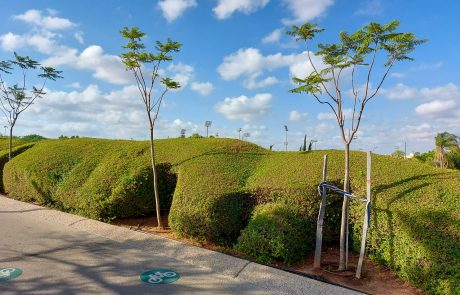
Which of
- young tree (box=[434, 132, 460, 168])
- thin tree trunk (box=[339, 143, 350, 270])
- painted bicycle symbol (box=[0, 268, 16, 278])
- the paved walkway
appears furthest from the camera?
young tree (box=[434, 132, 460, 168])

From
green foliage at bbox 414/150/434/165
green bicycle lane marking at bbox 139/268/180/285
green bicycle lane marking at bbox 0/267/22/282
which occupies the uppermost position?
green foliage at bbox 414/150/434/165

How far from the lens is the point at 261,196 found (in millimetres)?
5691

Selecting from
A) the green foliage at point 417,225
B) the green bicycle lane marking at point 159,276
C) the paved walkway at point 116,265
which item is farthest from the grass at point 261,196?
the green bicycle lane marking at point 159,276

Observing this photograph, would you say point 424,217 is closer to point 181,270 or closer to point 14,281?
point 181,270

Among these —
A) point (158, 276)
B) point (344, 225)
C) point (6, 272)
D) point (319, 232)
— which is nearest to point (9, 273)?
point (6, 272)

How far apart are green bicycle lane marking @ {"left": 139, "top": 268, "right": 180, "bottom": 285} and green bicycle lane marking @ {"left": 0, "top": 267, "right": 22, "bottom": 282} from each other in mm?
1459

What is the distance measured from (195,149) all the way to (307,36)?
11.7ft

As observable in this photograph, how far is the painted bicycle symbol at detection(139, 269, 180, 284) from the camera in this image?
414cm

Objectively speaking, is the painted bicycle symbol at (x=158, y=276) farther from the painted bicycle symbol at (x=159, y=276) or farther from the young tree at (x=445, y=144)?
the young tree at (x=445, y=144)

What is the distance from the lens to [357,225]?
16.6ft

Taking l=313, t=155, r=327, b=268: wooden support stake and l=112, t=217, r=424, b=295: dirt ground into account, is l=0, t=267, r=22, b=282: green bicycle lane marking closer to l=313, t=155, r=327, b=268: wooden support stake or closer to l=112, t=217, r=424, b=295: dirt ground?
l=112, t=217, r=424, b=295: dirt ground

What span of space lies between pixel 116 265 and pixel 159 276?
2.27 feet

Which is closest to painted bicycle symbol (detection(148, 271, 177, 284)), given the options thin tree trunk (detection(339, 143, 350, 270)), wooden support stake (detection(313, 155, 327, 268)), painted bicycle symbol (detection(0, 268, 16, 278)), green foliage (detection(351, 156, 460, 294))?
painted bicycle symbol (detection(0, 268, 16, 278))

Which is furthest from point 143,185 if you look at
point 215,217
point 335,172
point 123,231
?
point 335,172
